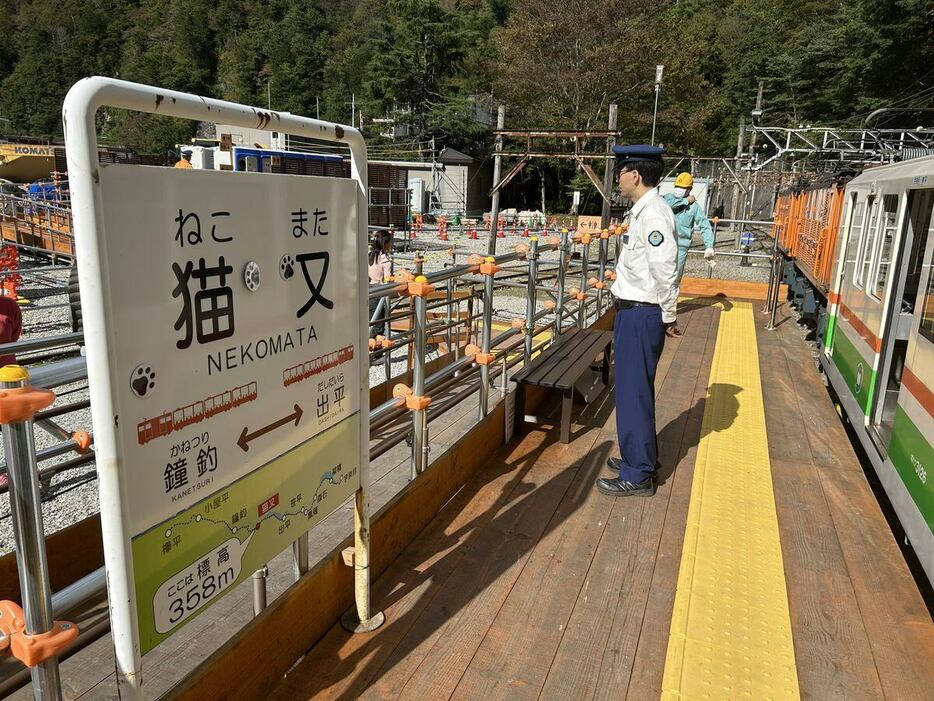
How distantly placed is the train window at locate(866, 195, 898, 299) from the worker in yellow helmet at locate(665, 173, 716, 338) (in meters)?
2.01

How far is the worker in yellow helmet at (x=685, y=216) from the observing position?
23.8ft

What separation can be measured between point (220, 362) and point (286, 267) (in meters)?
0.37

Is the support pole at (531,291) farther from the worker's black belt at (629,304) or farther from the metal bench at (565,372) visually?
the worker's black belt at (629,304)

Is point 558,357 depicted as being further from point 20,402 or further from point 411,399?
point 20,402

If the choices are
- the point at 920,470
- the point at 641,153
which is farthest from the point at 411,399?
the point at 920,470

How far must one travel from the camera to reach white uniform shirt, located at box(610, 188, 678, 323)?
368cm

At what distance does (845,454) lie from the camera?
15.8 feet

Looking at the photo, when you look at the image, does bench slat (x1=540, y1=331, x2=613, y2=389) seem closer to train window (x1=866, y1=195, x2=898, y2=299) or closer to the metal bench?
the metal bench

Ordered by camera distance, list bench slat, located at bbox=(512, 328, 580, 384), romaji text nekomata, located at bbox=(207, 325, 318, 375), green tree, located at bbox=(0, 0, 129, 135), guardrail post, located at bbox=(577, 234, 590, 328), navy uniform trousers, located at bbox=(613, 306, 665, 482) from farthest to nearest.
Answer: green tree, located at bbox=(0, 0, 129, 135), guardrail post, located at bbox=(577, 234, 590, 328), bench slat, located at bbox=(512, 328, 580, 384), navy uniform trousers, located at bbox=(613, 306, 665, 482), romaji text nekomata, located at bbox=(207, 325, 318, 375)

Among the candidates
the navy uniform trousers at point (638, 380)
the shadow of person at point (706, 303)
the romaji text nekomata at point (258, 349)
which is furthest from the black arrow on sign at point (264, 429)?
the shadow of person at point (706, 303)

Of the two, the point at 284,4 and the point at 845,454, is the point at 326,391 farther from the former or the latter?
the point at 284,4

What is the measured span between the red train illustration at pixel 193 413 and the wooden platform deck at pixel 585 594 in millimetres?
1152

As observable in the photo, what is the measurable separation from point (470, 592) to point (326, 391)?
1253 mm

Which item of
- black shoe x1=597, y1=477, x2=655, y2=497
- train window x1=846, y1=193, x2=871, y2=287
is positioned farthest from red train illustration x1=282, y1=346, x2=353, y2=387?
train window x1=846, y1=193, x2=871, y2=287
